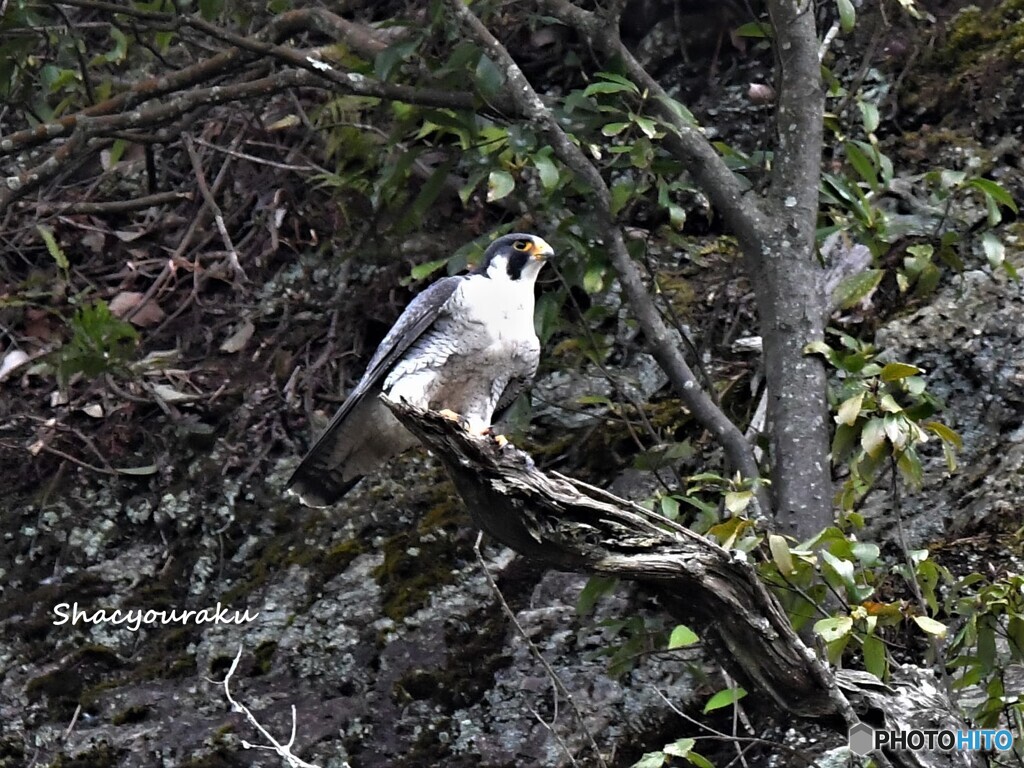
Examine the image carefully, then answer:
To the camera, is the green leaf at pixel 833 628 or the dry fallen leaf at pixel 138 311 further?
the dry fallen leaf at pixel 138 311

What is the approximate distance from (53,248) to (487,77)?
9.25 ft

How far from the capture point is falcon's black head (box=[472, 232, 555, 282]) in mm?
4145

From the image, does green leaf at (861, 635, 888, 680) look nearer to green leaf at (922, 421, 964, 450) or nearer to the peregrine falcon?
green leaf at (922, 421, 964, 450)

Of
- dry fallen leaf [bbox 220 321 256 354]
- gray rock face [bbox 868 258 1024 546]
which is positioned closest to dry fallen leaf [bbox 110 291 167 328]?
dry fallen leaf [bbox 220 321 256 354]

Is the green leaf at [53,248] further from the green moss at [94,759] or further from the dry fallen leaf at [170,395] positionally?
the green moss at [94,759]

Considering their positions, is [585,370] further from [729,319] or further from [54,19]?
[54,19]

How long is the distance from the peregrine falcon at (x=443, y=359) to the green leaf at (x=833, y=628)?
1.62 m

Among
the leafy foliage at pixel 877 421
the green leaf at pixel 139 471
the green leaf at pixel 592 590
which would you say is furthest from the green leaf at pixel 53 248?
the leafy foliage at pixel 877 421

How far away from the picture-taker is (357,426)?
4121 mm

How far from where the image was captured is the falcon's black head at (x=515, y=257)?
414 cm

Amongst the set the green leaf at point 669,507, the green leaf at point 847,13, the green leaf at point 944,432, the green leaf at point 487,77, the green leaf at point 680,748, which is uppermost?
the green leaf at point 847,13

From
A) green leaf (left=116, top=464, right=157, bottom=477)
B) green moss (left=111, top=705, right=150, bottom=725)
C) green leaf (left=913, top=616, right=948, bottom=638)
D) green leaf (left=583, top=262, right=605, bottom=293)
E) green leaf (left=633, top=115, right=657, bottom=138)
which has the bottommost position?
green moss (left=111, top=705, right=150, bottom=725)

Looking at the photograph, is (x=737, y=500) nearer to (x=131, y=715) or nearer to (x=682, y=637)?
(x=682, y=637)

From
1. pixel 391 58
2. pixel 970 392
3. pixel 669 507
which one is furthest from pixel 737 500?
pixel 391 58
